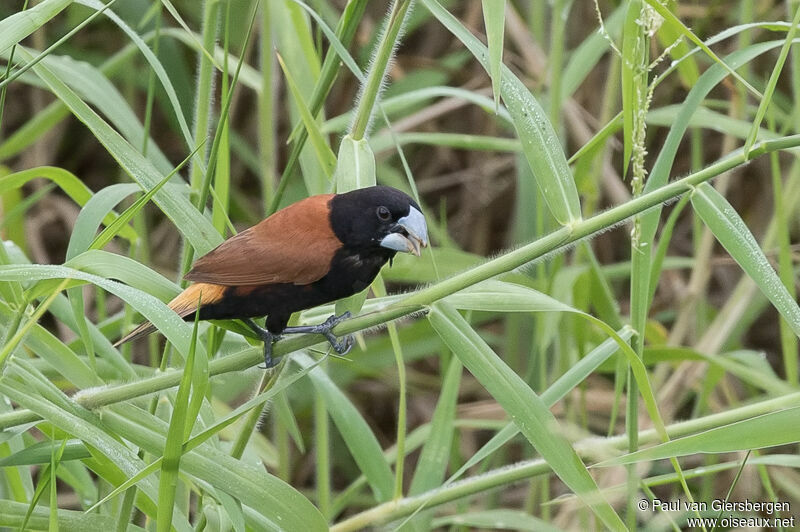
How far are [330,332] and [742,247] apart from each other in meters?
0.59

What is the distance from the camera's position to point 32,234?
3.49 metres

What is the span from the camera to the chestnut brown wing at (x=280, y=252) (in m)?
1.63

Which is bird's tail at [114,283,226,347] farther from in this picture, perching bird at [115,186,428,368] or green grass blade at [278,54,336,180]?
green grass blade at [278,54,336,180]

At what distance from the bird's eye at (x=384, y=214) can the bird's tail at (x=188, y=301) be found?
317 mm

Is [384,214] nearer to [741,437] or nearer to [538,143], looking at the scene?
[538,143]

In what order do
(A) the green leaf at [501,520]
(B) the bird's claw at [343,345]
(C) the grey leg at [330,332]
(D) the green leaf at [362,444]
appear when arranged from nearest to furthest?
(C) the grey leg at [330,332]
(B) the bird's claw at [343,345]
(D) the green leaf at [362,444]
(A) the green leaf at [501,520]

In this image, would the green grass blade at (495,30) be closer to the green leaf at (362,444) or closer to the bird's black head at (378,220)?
the bird's black head at (378,220)

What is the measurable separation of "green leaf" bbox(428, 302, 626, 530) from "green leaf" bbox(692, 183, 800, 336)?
0.34 metres

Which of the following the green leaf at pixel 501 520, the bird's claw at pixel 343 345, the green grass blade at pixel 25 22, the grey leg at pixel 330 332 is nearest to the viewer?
the green grass blade at pixel 25 22

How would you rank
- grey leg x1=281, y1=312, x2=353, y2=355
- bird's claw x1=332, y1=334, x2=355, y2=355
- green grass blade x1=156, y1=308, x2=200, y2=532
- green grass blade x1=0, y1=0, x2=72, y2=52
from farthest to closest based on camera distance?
bird's claw x1=332, y1=334, x2=355, y2=355 < grey leg x1=281, y1=312, x2=353, y2=355 < green grass blade x1=0, y1=0, x2=72, y2=52 < green grass blade x1=156, y1=308, x2=200, y2=532

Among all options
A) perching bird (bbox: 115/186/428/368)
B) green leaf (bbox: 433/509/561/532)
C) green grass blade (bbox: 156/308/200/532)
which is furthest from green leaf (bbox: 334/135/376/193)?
green leaf (bbox: 433/509/561/532)

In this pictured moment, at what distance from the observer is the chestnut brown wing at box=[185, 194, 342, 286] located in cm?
163

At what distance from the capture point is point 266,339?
152 cm

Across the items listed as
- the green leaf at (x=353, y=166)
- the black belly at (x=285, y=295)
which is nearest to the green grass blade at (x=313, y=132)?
the green leaf at (x=353, y=166)
